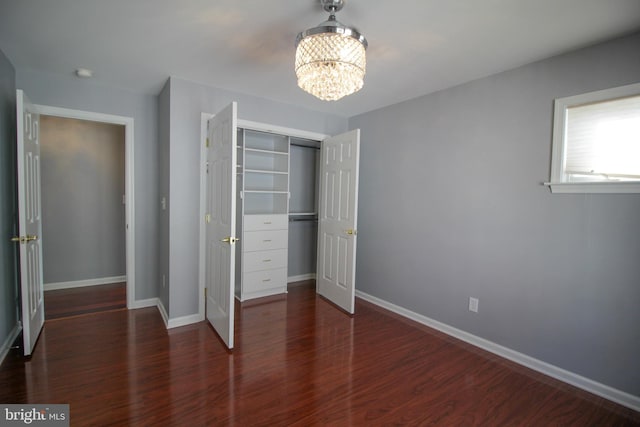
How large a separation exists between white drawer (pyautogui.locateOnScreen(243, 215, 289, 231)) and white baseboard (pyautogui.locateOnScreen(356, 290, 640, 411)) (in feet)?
5.99

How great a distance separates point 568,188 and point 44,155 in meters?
5.57

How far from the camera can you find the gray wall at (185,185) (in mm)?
2947

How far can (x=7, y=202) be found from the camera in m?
2.45

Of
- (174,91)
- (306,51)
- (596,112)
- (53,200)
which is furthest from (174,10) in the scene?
(53,200)

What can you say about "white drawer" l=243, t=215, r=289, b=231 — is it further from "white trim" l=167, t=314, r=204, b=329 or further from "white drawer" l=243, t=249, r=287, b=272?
"white trim" l=167, t=314, r=204, b=329

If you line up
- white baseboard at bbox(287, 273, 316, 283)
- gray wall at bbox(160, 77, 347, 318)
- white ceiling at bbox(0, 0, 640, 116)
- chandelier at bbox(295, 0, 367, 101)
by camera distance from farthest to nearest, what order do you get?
white baseboard at bbox(287, 273, 316, 283)
gray wall at bbox(160, 77, 347, 318)
white ceiling at bbox(0, 0, 640, 116)
chandelier at bbox(295, 0, 367, 101)

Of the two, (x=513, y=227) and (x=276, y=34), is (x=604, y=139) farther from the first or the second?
(x=276, y=34)

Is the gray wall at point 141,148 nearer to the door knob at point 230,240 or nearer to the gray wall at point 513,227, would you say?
the door knob at point 230,240

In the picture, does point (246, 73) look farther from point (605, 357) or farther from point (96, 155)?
point (605, 357)

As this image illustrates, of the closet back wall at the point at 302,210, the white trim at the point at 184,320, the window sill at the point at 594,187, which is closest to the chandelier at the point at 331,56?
the window sill at the point at 594,187

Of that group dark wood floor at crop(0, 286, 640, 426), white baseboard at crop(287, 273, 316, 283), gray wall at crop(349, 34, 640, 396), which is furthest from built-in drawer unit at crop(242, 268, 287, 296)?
gray wall at crop(349, 34, 640, 396)

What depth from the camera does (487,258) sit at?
268 centimetres

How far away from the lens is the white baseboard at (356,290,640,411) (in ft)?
6.57

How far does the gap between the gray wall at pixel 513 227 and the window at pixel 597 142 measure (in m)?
0.06
